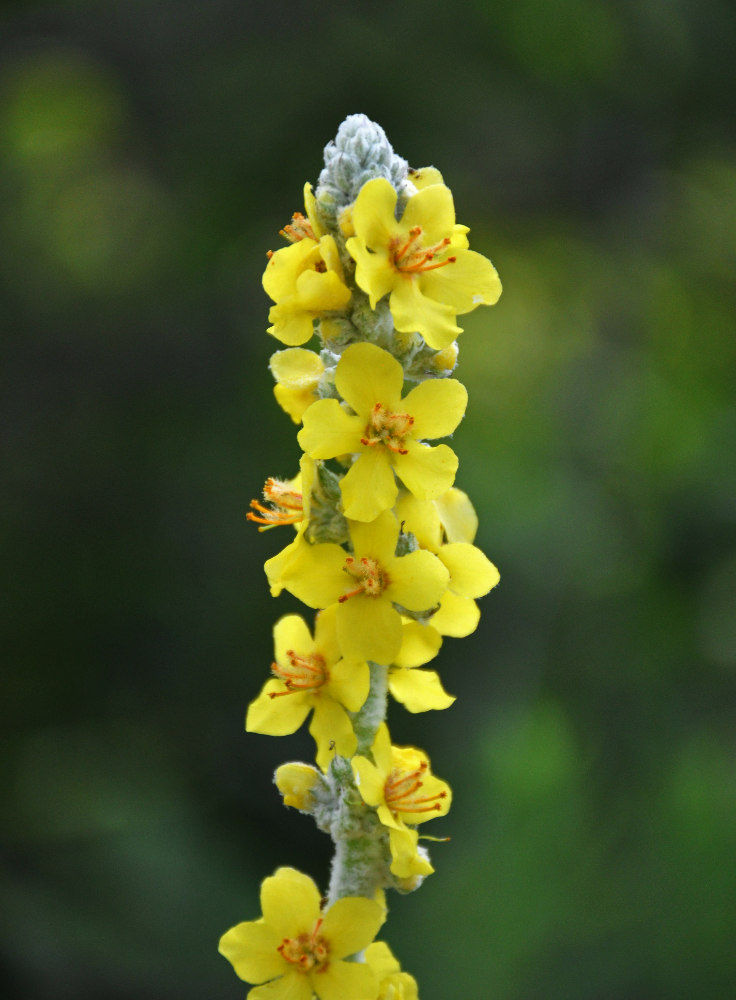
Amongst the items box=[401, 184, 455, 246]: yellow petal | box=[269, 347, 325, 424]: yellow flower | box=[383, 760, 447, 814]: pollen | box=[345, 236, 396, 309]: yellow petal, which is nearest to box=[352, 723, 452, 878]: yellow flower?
box=[383, 760, 447, 814]: pollen

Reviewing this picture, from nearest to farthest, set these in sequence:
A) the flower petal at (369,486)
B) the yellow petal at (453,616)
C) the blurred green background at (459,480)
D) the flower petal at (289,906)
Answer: the flower petal at (369,486)
the flower petal at (289,906)
the yellow petal at (453,616)
the blurred green background at (459,480)

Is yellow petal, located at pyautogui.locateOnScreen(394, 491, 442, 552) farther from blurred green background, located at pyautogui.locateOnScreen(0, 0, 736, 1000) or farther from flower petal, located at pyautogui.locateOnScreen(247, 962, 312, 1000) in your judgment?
blurred green background, located at pyautogui.locateOnScreen(0, 0, 736, 1000)

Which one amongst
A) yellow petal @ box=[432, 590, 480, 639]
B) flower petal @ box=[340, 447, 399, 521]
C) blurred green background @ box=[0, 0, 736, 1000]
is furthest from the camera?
blurred green background @ box=[0, 0, 736, 1000]

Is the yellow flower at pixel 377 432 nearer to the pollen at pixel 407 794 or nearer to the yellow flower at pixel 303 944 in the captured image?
the pollen at pixel 407 794

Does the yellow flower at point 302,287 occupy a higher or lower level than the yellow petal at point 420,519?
higher

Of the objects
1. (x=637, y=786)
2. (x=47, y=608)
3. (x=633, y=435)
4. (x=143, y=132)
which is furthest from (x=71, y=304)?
(x=637, y=786)

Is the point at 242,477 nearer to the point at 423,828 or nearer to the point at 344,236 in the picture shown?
the point at 423,828

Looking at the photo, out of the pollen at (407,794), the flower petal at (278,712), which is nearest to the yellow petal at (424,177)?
the flower petal at (278,712)
